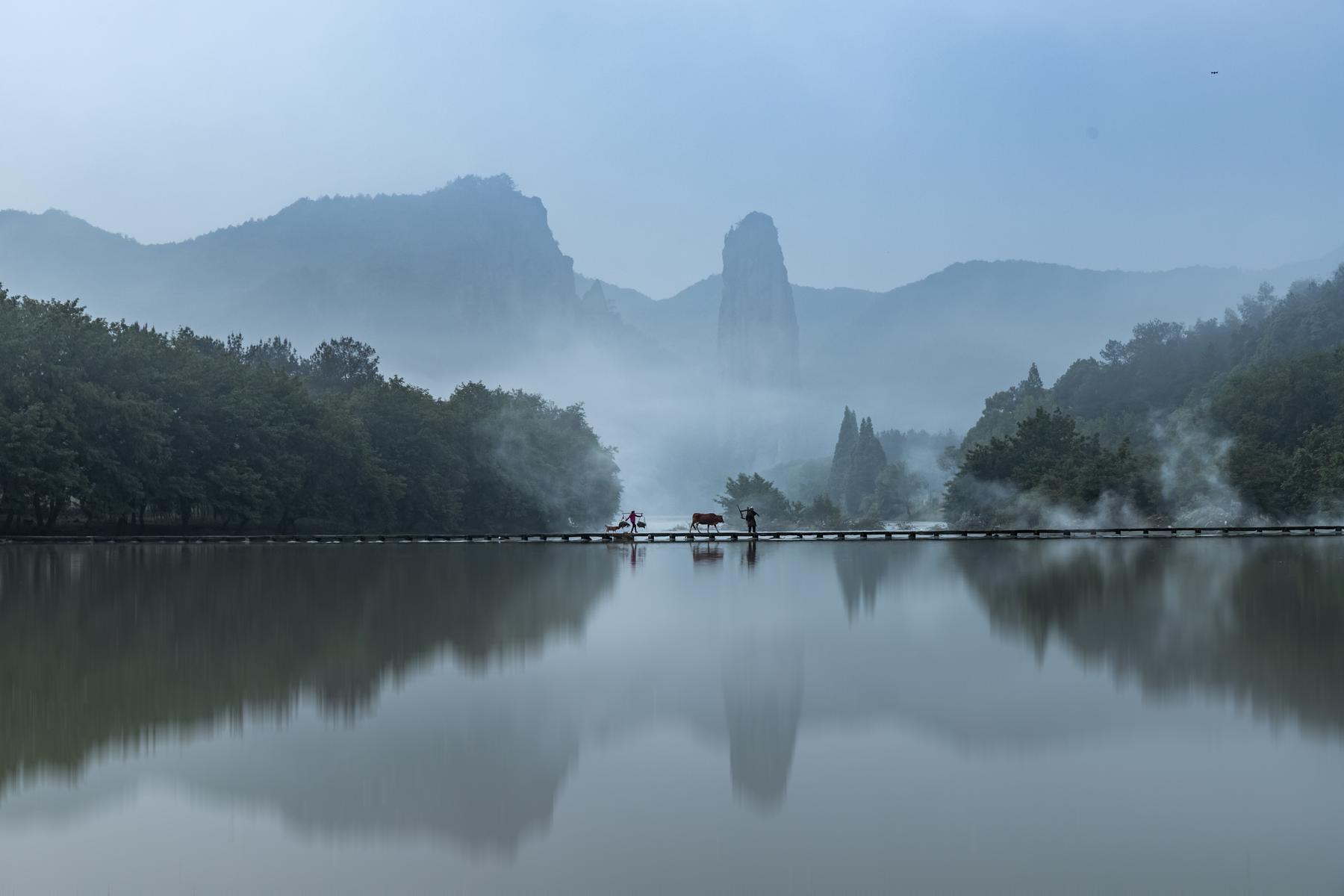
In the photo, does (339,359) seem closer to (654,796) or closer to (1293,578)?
(1293,578)

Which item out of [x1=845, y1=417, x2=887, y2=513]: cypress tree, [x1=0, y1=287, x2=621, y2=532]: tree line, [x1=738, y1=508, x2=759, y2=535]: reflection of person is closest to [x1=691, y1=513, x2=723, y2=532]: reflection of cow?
[x1=738, y1=508, x2=759, y2=535]: reflection of person

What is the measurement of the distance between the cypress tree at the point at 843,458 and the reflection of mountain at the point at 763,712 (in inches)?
4344

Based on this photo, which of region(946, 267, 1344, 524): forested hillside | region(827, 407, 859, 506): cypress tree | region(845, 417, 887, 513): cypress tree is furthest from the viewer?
region(827, 407, 859, 506): cypress tree

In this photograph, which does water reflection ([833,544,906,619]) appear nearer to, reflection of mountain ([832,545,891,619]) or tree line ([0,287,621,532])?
reflection of mountain ([832,545,891,619])

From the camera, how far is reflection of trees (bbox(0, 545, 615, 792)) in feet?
29.7

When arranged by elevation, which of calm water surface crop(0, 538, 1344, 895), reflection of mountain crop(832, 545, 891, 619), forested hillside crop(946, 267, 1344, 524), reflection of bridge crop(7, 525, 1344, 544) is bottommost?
calm water surface crop(0, 538, 1344, 895)

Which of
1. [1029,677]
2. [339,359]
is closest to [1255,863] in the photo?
[1029,677]

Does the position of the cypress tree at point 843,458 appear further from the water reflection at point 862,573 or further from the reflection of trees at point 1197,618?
the reflection of trees at point 1197,618

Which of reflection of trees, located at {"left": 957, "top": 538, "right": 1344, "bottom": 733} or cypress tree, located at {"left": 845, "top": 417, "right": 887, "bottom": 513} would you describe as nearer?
reflection of trees, located at {"left": 957, "top": 538, "right": 1344, "bottom": 733}

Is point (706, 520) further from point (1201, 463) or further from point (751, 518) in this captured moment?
point (1201, 463)

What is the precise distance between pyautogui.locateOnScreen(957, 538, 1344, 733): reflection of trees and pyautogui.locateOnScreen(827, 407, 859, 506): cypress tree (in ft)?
305

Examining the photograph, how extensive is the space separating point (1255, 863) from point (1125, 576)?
18505 millimetres

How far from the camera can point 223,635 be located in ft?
45.6

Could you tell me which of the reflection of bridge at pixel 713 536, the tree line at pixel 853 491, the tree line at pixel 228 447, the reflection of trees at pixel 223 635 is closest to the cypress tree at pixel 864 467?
the tree line at pixel 853 491
